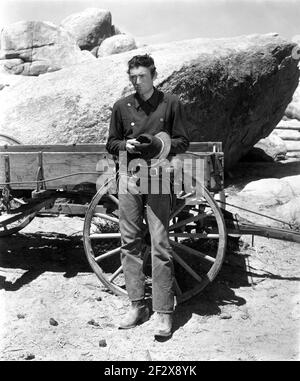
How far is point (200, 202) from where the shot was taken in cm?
516

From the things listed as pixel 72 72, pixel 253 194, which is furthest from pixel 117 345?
pixel 72 72

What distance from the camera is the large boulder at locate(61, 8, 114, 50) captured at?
3259cm

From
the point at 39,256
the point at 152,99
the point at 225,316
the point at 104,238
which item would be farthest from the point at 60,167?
the point at 225,316

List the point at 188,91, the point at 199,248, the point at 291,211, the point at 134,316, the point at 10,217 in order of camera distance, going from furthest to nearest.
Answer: the point at 188,91, the point at 291,211, the point at 199,248, the point at 10,217, the point at 134,316

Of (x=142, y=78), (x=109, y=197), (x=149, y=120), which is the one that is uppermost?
(x=142, y=78)

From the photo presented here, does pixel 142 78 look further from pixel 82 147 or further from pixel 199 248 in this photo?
pixel 199 248

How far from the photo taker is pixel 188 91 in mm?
9297

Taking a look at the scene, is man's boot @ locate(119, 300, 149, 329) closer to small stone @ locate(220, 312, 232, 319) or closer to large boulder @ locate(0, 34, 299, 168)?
small stone @ locate(220, 312, 232, 319)

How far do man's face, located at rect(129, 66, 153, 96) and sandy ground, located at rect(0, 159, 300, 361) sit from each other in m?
1.92

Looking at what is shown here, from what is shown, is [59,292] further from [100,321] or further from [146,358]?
[146,358]

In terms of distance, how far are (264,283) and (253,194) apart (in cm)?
388

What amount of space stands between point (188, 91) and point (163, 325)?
5.53 meters

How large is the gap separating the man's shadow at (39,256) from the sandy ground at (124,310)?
0.4 inches

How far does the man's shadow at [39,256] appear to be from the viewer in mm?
5812
